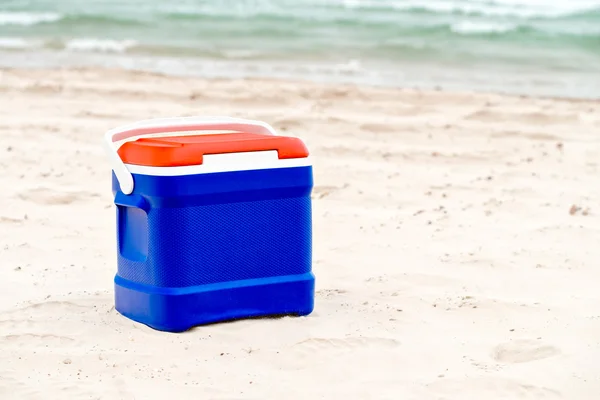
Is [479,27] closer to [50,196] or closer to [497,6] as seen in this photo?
[497,6]

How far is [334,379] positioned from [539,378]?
492 mm

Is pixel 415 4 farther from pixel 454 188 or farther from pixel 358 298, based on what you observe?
pixel 358 298

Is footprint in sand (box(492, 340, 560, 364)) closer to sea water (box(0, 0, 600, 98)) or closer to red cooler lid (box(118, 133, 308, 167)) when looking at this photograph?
red cooler lid (box(118, 133, 308, 167))

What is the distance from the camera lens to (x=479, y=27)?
512 inches

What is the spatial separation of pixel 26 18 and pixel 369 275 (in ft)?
40.2

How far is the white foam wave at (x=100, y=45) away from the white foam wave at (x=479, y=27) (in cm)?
450

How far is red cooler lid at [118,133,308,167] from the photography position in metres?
2.37

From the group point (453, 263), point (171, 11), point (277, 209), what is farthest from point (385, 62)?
point (277, 209)

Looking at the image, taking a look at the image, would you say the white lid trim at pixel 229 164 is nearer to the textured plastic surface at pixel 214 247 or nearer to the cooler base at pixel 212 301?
the textured plastic surface at pixel 214 247

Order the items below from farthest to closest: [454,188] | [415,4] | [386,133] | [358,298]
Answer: [415,4], [386,133], [454,188], [358,298]

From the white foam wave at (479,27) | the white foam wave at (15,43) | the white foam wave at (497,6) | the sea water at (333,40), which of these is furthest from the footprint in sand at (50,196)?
the white foam wave at (497,6)

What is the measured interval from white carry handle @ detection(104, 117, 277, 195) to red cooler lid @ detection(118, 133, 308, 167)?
4 cm

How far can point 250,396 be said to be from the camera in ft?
6.81

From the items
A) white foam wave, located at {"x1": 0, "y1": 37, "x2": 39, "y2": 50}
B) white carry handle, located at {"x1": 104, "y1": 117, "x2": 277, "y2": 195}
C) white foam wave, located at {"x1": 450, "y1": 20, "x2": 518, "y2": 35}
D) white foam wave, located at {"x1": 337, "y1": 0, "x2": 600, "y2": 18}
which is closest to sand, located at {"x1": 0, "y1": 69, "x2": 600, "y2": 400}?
white carry handle, located at {"x1": 104, "y1": 117, "x2": 277, "y2": 195}
